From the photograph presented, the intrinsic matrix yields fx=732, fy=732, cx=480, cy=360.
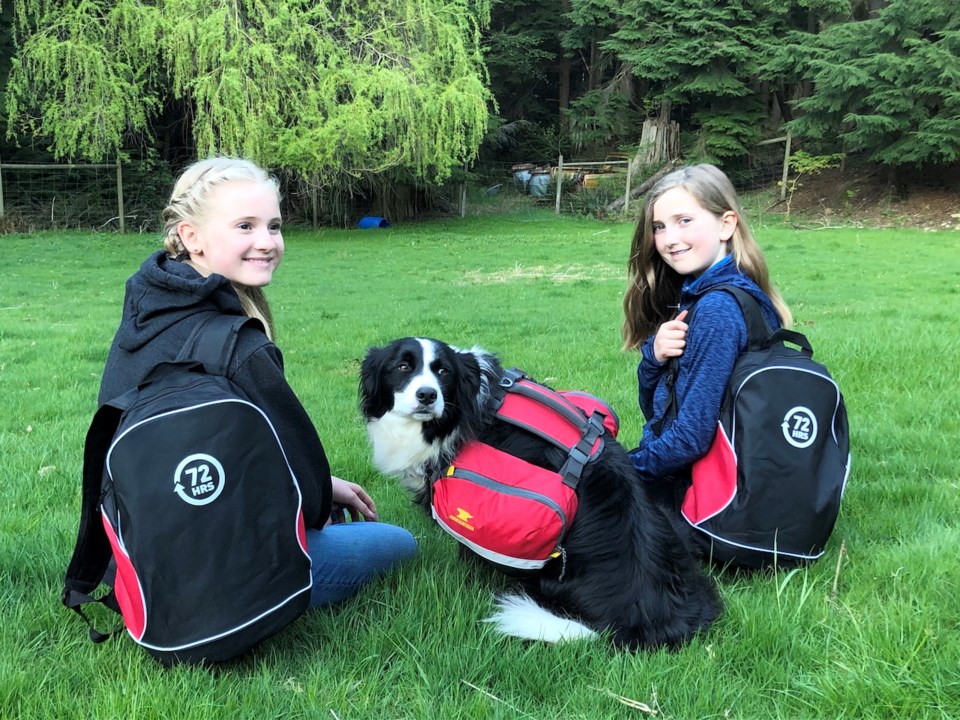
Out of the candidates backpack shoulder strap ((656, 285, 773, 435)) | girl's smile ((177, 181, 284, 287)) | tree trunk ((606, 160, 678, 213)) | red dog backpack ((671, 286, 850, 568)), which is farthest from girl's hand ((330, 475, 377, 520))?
tree trunk ((606, 160, 678, 213))

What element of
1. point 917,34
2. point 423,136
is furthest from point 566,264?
point 917,34

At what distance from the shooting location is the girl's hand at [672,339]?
286cm

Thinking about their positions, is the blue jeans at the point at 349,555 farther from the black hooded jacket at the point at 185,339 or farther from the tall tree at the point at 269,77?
the tall tree at the point at 269,77

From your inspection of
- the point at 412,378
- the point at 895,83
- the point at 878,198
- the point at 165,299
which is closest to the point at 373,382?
the point at 412,378

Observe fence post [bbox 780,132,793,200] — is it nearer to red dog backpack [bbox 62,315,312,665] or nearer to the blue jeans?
the blue jeans

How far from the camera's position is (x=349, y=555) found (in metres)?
2.45

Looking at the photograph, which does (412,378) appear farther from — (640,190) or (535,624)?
(640,190)

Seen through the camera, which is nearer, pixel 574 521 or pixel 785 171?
pixel 574 521

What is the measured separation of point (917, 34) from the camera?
68.5 feet

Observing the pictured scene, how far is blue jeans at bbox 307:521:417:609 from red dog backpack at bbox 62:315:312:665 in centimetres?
36

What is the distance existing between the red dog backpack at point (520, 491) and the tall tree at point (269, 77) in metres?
16.0

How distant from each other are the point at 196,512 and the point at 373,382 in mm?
1180

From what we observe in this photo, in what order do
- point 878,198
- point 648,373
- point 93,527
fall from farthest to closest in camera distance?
1. point 878,198
2. point 648,373
3. point 93,527

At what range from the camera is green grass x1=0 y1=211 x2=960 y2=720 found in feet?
6.40
